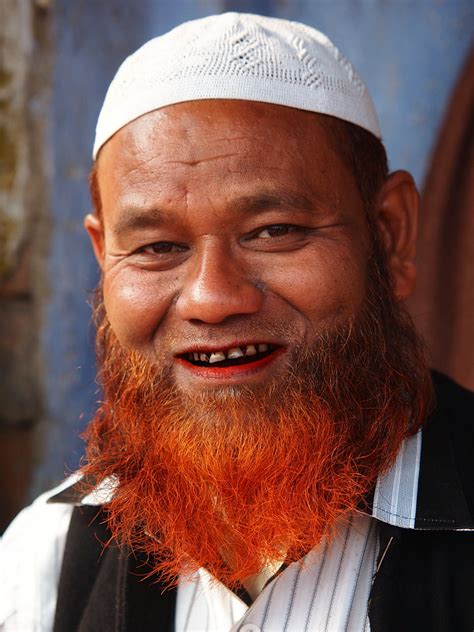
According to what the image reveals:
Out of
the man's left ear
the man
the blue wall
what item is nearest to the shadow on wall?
the blue wall

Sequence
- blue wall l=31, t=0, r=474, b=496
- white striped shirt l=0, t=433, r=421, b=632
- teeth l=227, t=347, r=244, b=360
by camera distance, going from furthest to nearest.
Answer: blue wall l=31, t=0, r=474, b=496 < teeth l=227, t=347, r=244, b=360 < white striped shirt l=0, t=433, r=421, b=632

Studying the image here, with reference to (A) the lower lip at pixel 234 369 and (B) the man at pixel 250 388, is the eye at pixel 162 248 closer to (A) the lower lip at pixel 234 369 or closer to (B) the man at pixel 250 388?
(B) the man at pixel 250 388

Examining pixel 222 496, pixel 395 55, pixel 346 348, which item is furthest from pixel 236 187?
pixel 395 55

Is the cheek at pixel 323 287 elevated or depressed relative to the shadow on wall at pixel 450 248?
elevated

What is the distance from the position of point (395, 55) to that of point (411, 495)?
1967 mm

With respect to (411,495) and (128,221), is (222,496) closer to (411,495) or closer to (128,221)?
(411,495)

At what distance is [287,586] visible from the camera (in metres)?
1.82

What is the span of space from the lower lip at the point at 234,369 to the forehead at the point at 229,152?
42 cm

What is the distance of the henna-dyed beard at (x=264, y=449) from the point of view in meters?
1.88

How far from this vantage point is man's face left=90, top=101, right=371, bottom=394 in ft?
6.13

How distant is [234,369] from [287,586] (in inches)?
21.1

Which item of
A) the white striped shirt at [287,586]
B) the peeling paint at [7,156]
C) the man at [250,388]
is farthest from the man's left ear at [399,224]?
the peeling paint at [7,156]

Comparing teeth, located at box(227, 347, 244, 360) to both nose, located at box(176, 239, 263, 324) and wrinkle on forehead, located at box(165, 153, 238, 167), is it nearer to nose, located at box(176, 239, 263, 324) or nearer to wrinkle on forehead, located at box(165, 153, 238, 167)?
nose, located at box(176, 239, 263, 324)

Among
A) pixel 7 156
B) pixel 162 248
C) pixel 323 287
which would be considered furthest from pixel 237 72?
pixel 7 156
